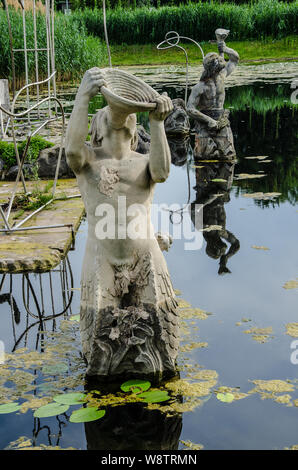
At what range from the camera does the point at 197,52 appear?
81.8 ft

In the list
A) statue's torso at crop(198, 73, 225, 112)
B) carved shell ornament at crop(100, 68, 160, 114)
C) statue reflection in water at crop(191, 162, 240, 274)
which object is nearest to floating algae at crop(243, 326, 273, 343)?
statue reflection in water at crop(191, 162, 240, 274)

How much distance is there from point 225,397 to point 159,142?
1.43m

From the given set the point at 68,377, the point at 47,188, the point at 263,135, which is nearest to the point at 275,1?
the point at 263,135

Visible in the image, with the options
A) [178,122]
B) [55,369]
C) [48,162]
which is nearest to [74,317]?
[55,369]

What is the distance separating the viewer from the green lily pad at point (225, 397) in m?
3.45

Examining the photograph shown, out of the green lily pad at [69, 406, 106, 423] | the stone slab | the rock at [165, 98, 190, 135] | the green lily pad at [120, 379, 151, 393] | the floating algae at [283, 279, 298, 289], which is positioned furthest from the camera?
the rock at [165, 98, 190, 135]

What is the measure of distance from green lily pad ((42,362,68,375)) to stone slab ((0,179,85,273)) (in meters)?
1.67

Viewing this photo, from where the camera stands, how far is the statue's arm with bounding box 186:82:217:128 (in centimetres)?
885

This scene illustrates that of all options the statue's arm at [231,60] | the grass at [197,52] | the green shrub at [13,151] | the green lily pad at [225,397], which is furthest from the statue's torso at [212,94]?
the grass at [197,52]

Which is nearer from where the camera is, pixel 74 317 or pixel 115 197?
pixel 115 197

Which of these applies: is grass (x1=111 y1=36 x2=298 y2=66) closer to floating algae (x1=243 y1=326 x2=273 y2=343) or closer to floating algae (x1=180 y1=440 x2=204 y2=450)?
floating algae (x1=243 y1=326 x2=273 y2=343)

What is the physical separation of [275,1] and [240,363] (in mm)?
25275

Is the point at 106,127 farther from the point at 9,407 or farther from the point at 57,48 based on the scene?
the point at 57,48

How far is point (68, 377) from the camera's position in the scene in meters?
3.73
